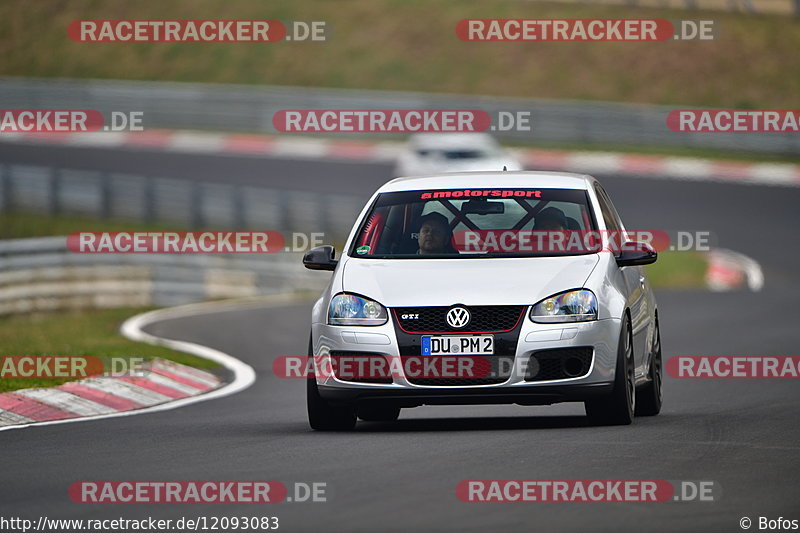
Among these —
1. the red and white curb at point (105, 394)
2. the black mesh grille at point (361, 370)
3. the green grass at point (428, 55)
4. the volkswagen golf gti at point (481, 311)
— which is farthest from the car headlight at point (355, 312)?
the green grass at point (428, 55)

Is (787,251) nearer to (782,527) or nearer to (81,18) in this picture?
(782,527)

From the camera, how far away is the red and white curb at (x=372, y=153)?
40.6 metres

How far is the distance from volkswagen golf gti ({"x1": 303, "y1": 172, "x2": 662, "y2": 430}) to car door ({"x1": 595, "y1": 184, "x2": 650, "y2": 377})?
3 centimetres

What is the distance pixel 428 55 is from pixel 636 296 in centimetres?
4537

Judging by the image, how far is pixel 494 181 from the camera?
11555 millimetres

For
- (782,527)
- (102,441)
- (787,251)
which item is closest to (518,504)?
(782,527)

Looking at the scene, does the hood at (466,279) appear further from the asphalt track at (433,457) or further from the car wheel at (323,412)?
the asphalt track at (433,457)

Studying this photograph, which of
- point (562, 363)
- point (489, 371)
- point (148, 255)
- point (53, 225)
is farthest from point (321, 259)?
point (53, 225)

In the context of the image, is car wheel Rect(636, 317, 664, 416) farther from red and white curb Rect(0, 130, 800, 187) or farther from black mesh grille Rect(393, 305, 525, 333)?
red and white curb Rect(0, 130, 800, 187)

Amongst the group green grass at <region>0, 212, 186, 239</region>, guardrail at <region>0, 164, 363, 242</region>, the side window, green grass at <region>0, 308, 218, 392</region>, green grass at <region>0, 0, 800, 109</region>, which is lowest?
green grass at <region>0, 308, 218, 392</region>

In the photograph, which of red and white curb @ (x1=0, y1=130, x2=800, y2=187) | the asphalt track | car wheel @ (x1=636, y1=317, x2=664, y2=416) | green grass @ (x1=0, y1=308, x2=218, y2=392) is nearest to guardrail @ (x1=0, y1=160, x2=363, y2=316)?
green grass @ (x1=0, y1=308, x2=218, y2=392)

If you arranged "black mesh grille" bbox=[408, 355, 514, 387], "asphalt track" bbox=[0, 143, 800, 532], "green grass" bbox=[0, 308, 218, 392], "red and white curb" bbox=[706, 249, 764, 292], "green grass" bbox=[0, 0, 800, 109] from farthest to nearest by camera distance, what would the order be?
"green grass" bbox=[0, 0, 800, 109]
"red and white curb" bbox=[706, 249, 764, 292]
"green grass" bbox=[0, 308, 218, 392]
"black mesh grille" bbox=[408, 355, 514, 387]
"asphalt track" bbox=[0, 143, 800, 532]

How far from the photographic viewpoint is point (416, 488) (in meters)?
8.13

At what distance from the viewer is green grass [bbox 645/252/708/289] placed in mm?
28688
